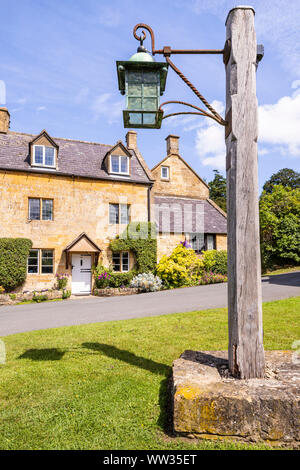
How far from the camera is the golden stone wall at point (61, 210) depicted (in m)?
16.7

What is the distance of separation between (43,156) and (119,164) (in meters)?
4.66

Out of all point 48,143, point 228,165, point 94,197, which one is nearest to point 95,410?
point 228,165

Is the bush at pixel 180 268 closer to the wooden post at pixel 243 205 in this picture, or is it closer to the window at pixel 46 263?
the window at pixel 46 263

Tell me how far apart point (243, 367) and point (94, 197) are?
16183 millimetres

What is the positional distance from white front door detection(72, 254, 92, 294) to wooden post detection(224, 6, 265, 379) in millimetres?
15052

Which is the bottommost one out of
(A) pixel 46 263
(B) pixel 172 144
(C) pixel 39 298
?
(C) pixel 39 298

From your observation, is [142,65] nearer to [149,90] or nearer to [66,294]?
[149,90]

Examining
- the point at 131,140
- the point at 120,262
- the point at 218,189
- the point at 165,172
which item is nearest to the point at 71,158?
the point at 131,140

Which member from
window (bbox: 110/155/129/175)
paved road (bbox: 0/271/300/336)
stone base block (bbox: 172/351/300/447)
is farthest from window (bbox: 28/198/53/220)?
stone base block (bbox: 172/351/300/447)

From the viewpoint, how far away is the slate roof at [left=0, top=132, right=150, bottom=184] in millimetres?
17281

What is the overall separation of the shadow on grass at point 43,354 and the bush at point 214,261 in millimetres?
15928

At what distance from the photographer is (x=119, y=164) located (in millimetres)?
19609

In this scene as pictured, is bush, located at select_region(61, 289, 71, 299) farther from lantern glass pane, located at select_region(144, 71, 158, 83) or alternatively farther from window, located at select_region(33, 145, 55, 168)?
lantern glass pane, located at select_region(144, 71, 158, 83)
